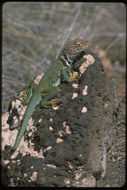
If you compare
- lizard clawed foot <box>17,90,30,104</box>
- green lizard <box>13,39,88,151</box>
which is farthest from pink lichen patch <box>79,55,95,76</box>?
lizard clawed foot <box>17,90,30,104</box>

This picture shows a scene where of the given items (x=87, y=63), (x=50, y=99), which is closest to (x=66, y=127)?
(x=50, y=99)

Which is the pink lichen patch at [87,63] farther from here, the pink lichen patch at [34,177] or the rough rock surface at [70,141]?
the pink lichen patch at [34,177]

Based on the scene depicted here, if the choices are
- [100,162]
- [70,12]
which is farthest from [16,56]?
[100,162]

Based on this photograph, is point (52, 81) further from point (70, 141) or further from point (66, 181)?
point (66, 181)

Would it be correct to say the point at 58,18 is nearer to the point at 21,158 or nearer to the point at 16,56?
the point at 16,56

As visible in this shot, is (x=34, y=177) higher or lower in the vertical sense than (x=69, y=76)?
lower

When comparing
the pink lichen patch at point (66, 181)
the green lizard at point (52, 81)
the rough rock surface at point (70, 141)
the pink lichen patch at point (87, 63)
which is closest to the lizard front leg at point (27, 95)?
the green lizard at point (52, 81)

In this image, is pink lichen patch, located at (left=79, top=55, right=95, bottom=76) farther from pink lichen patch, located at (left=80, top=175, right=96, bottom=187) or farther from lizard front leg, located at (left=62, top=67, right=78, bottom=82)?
pink lichen patch, located at (left=80, top=175, right=96, bottom=187)

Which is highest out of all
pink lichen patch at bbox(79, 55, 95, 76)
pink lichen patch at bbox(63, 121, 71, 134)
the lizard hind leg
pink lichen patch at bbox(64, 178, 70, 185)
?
pink lichen patch at bbox(79, 55, 95, 76)
